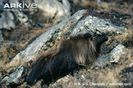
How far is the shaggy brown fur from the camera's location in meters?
13.3

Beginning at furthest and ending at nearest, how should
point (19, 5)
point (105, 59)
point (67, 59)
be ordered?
point (19, 5)
point (105, 59)
point (67, 59)

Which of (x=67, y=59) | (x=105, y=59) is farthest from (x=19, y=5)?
(x=105, y=59)

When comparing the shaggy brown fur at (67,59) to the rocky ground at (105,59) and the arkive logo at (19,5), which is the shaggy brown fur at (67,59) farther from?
the arkive logo at (19,5)

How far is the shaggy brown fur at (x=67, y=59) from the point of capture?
13.3 metres

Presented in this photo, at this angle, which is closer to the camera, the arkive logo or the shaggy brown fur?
the shaggy brown fur

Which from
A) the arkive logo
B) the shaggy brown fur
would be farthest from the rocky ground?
the arkive logo

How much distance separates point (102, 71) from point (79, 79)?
802 mm

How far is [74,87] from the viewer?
12.1 meters

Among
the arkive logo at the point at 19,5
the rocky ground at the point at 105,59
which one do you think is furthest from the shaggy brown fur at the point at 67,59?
the arkive logo at the point at 19,5

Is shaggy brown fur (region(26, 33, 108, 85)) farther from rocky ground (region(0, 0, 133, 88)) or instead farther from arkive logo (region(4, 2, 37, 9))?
arkive logo (region(4, 2, 37, 9))

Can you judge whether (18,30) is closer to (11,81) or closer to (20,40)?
(20,40)

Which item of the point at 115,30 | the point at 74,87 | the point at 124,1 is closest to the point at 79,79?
the point at 74,87

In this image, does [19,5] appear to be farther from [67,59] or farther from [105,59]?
[105,59]

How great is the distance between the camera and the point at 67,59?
1347cm
